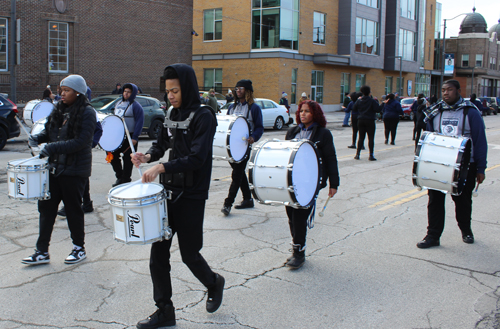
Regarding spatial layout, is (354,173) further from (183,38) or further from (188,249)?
(183,38)

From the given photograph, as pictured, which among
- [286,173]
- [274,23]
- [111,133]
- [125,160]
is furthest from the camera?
[274,23]

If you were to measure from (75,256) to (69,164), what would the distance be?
95cm

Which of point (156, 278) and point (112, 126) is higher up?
point (112, 126)

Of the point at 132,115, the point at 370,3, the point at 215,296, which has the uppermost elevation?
the point at 370,3

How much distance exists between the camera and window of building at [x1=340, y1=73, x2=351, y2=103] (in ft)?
135

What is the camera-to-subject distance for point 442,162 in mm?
5320

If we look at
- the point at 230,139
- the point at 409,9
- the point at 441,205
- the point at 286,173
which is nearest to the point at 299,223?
the point at 286,173

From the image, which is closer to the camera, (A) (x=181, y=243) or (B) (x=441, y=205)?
(A) (x=181, y=243)

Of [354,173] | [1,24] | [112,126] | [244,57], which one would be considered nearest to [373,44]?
[244,57]

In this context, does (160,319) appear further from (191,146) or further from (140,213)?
(191,146)

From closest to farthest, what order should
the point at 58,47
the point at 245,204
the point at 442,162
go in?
the point at 442,162
the point at 245,204
the point at 58,47

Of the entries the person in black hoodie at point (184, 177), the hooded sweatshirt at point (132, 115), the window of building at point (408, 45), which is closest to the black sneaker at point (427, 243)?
the person in black hoodie at point (184, 177)

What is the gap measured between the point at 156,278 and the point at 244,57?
33204 mm

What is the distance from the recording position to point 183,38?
97.3ft
